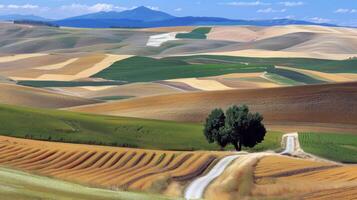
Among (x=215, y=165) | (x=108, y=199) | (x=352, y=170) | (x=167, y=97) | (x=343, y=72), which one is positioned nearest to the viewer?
(x=108, y=199)

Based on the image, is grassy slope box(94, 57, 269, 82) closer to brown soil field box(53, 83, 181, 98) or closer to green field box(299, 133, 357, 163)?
brown soil field box(53, 83, 181, 98)

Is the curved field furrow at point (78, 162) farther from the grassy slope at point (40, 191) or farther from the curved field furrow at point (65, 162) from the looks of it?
the grassy slope at point (40, 191)

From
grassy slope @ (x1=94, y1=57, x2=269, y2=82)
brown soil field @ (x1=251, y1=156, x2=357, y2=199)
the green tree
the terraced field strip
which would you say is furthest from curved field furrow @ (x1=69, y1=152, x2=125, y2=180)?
grassy slope @ (x1=94, y1=57, x2=269, y2=82)

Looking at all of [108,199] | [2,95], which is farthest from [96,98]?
[108,199]

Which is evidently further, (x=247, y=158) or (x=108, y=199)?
(x=247, y=158)

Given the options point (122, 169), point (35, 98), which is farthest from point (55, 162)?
point (35, 98)

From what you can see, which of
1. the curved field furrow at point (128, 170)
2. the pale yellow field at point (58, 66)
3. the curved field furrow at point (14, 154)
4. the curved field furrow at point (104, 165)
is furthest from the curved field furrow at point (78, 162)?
the pale yellow field at point (58, 66)

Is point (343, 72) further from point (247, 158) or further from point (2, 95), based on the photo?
point (247, 158)
